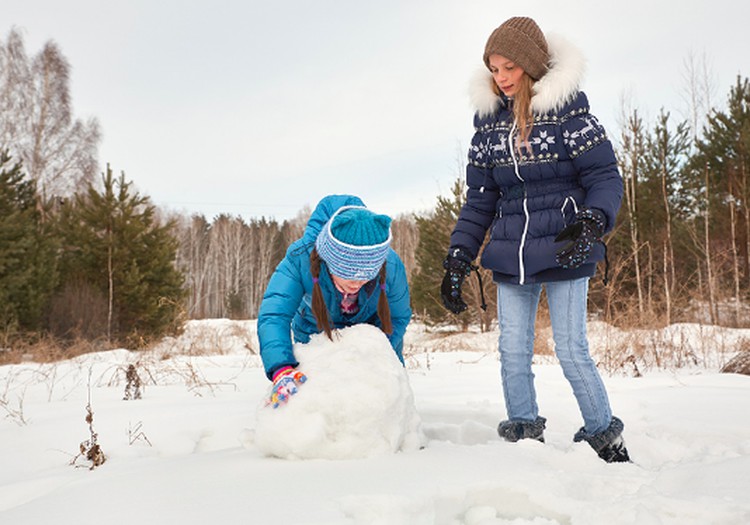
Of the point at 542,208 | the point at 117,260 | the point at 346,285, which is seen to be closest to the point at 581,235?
the point at 542,208

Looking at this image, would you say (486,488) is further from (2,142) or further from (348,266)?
(2,142)

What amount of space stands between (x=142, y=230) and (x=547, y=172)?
13843mm

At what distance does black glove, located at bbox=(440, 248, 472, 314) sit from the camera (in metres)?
2.25

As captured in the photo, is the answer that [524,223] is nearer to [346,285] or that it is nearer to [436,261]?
[346,285]

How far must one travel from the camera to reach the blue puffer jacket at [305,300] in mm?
1915

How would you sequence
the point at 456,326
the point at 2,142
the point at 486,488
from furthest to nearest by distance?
the point at 2,142 → the point at 456,326 → the point at 486,488

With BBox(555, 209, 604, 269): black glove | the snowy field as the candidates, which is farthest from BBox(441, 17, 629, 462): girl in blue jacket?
A: the snowy field

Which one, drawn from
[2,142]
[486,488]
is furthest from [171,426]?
[2,142]

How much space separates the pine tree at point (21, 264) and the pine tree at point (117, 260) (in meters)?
1.06

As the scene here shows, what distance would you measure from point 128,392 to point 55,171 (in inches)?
661

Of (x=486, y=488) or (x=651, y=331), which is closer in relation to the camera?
(x=486, y=488)

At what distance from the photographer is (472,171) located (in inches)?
93.1

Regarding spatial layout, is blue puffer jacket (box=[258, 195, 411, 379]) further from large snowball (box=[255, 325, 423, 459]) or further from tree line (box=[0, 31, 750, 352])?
tree line (box=[0, 31, 750, 352])

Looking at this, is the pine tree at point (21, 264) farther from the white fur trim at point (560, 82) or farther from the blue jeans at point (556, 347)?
the white fur trim at point (560, 82)
